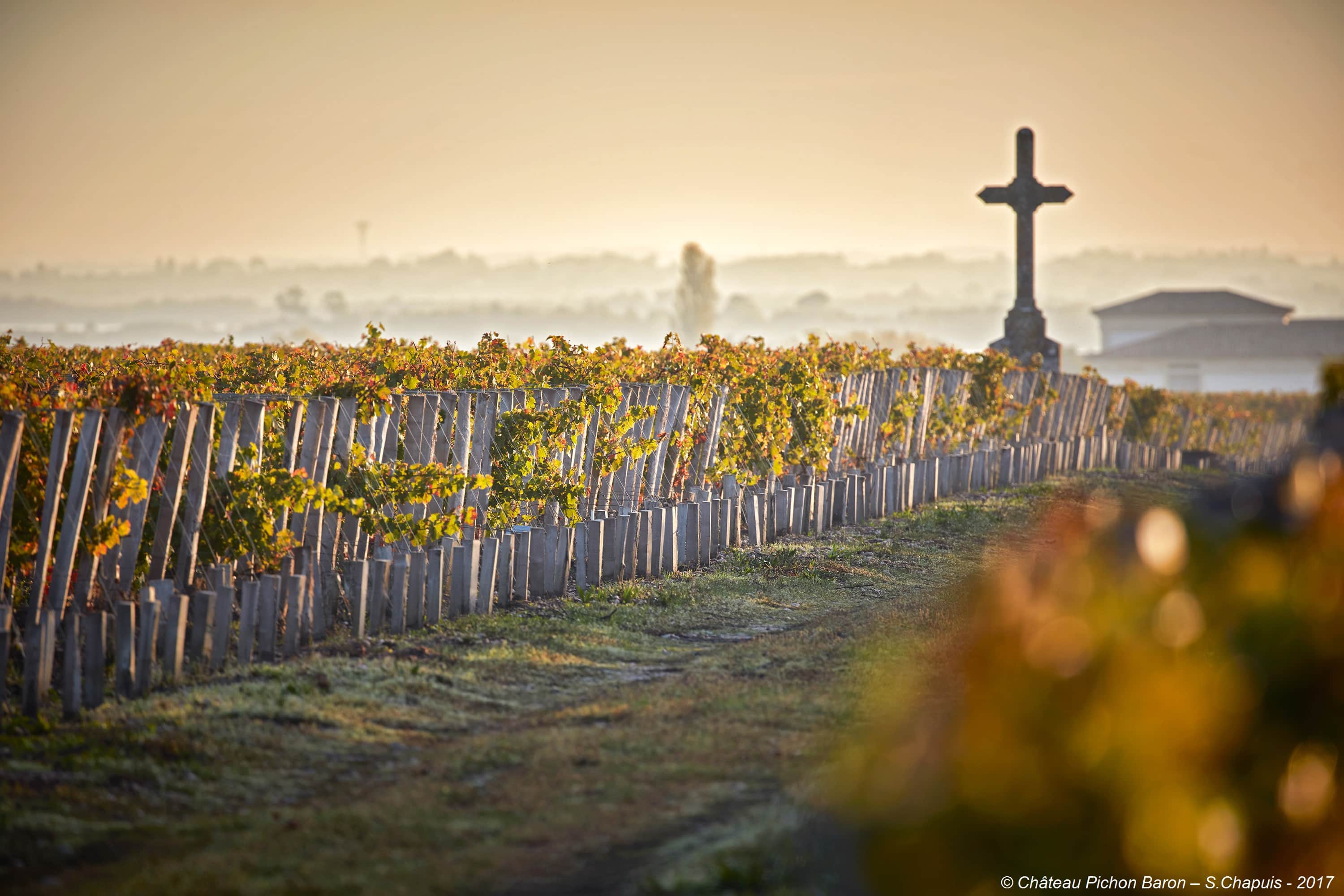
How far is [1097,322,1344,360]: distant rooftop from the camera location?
72.8 metres

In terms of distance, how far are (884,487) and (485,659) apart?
8.20m

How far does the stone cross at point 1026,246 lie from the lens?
25.3 meters

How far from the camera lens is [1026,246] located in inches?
1015

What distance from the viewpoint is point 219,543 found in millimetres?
8367

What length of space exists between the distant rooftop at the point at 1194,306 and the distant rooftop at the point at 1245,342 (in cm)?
471

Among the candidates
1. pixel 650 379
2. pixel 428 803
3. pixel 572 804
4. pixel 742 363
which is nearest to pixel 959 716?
pixel 572 804

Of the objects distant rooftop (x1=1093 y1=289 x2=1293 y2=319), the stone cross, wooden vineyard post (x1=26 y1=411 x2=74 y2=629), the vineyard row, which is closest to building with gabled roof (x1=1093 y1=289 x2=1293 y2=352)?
distant rooftop (x1=1093 y1=289 x2=1293 y2=319)

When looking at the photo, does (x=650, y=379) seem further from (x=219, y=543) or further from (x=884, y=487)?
(x=219, y=543)

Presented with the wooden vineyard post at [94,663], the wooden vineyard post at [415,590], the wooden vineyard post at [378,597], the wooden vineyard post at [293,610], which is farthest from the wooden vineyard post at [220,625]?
the wooden vineyard post at [415,590]

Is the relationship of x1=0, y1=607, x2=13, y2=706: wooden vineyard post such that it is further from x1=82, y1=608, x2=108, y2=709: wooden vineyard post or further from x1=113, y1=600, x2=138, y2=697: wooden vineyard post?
x1=113, y1=600, x2=138, y2=697: wooden vineyard post

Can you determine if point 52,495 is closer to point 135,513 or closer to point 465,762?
point 135,513

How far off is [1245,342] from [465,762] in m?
76.8

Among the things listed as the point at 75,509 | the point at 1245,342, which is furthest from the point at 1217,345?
the point at 75,509

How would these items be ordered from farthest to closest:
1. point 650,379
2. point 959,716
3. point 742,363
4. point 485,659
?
point 742,363 → point 650,379 → point 485,659 → point 959,716
